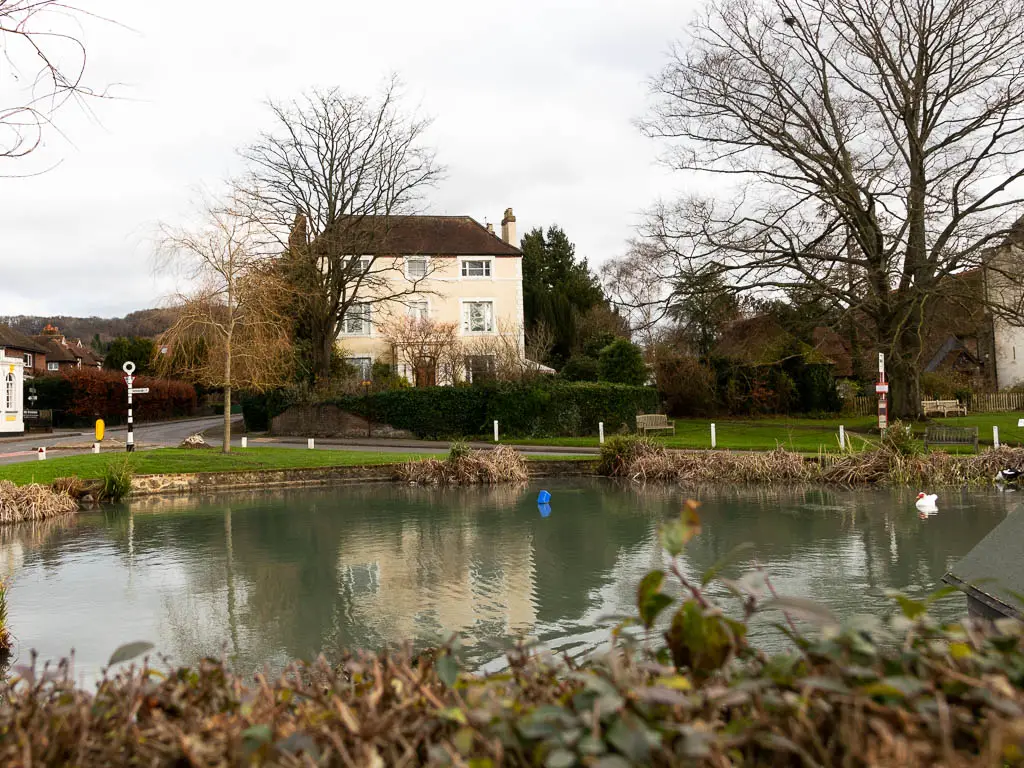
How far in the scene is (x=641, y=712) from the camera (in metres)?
1.94

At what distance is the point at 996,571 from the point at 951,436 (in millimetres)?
17165

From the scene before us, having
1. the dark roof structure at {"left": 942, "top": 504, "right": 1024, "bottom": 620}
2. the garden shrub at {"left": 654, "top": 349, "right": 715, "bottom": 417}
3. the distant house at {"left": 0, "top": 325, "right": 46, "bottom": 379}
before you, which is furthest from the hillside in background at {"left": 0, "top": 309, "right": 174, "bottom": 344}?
the dark roof structure at {"left": 942, "top": 504, "right": 1024, "bottom": 620}

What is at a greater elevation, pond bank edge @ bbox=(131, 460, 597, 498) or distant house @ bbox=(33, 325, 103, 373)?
distant house @ bbox=(33, 325, 103, 373)

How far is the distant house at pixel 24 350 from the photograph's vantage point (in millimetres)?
53131

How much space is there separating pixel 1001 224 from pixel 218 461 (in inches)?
895

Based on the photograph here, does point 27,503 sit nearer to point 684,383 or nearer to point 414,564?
point 414,564

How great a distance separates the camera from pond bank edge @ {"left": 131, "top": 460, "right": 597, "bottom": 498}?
1900cm

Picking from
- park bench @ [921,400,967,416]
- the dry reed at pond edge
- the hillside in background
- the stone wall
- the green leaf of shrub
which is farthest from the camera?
the hillside in background

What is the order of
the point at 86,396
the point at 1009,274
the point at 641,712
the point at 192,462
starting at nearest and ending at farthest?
1. the point at 641,712
2. the point at 192,462
3. the point at 1009,274
4. the point at 86,396

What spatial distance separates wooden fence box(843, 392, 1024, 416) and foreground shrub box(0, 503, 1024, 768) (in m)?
36.0

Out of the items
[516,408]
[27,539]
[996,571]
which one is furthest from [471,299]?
[996,571]

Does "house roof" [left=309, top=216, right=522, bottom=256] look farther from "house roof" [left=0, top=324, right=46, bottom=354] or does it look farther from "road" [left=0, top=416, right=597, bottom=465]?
"house roof" [left=0, top=324, right=46, bottom=354]

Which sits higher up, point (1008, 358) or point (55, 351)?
point (55, 351)

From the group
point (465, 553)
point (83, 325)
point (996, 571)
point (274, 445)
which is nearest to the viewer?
point (996, 571)
